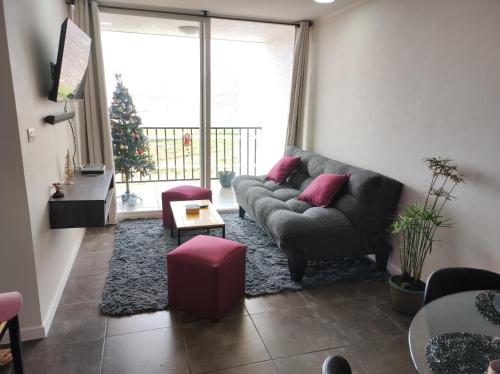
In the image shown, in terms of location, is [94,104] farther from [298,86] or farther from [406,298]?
[406,298]

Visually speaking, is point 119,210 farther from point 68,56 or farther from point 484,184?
point 484,184

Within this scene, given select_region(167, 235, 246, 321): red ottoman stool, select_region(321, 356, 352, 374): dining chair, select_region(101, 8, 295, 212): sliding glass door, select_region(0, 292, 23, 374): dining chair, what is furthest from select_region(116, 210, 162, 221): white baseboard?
select_region(321, 356, 352, 374): dining chair

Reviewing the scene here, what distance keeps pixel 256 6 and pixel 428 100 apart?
2051 millimetres

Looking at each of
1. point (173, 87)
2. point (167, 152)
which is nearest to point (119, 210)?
point (167, 152)

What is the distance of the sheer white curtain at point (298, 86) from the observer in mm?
4473

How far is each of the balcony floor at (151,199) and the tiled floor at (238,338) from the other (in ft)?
5.81

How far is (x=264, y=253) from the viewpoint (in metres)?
3.47

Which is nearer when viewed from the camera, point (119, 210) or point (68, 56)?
point (68, 56)

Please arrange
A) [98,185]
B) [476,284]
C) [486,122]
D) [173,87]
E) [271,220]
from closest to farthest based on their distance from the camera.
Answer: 1. [476,284]
2. [486,122]
3. [98,185]
4. [271,220]
5. [173,87]

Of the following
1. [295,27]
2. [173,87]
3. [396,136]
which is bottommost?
[396,136]

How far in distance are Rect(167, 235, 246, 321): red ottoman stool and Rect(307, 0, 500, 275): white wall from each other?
1506 millimetres

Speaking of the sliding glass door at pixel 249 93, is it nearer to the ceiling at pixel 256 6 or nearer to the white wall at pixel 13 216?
the ceiling at pixel 256 6

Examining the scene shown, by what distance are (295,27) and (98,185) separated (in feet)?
10.0

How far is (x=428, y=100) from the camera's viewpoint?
8.87ft
